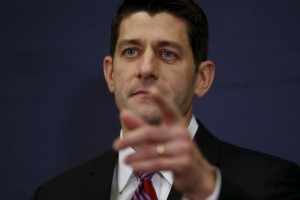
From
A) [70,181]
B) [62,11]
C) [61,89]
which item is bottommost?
[70,181]

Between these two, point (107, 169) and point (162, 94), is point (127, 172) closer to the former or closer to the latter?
point (107, 169)

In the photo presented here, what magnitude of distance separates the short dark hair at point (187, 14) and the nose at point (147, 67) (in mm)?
176

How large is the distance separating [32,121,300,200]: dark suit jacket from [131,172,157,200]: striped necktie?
0.19 ft

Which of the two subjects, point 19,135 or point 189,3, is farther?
point 19,135

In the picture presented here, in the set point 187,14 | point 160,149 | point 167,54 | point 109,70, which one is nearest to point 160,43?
point 167,54

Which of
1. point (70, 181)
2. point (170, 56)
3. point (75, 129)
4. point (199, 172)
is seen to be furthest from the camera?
point (75, 129)

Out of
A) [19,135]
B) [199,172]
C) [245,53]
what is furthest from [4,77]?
[199,172]

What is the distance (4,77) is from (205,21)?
913 mm

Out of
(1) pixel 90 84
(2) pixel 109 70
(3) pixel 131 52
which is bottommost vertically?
(1) pixel 90 84

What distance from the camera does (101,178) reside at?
63.8 inches

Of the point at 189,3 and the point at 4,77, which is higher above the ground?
the point at 189,3

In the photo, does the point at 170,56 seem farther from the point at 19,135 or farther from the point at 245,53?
the point at 19,135

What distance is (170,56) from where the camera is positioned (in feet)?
5.17

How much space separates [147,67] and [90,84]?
532 mm
